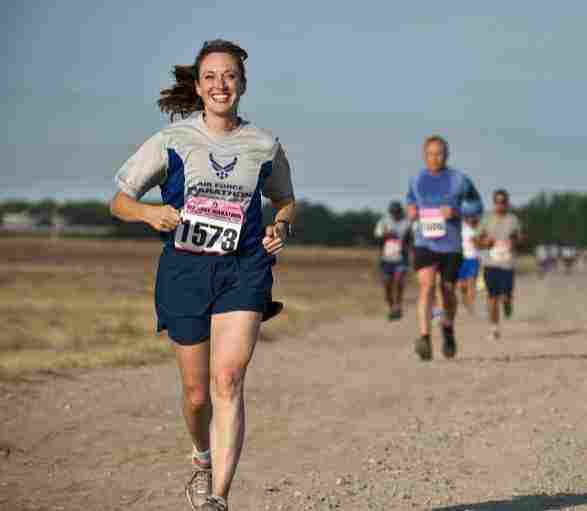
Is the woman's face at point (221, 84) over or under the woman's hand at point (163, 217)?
over

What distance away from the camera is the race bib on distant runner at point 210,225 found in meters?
5.64

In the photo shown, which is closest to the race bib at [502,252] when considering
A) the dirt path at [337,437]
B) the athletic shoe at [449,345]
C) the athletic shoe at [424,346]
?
the dirt path at [337,437]

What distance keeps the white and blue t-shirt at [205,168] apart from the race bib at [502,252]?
11.7 metres

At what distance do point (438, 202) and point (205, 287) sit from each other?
710 cm

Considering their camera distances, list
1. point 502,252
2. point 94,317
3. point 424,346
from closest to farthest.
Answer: point 424,346
point 502,252
point 94,317

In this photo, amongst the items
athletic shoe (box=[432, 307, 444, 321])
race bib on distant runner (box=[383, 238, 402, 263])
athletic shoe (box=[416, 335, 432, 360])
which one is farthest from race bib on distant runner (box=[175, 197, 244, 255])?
race bib on distant runner (box=[383, 238, 402, 263])

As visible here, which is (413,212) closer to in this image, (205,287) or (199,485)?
(199,485)

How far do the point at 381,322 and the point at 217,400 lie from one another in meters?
17.3

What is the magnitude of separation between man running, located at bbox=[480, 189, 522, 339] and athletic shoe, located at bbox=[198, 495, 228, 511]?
1153 centimetres

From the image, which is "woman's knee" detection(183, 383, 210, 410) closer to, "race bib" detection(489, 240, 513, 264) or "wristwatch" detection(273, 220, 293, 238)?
"wristwatch" detection(273, 220, 293, 238)

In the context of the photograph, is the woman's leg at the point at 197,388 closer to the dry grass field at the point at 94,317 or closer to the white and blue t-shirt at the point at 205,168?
the white and blue t-shirt at the point at 205,168

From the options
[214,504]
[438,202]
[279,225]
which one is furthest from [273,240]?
[438,202]

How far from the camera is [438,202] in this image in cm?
1258

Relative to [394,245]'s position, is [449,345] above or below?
below
